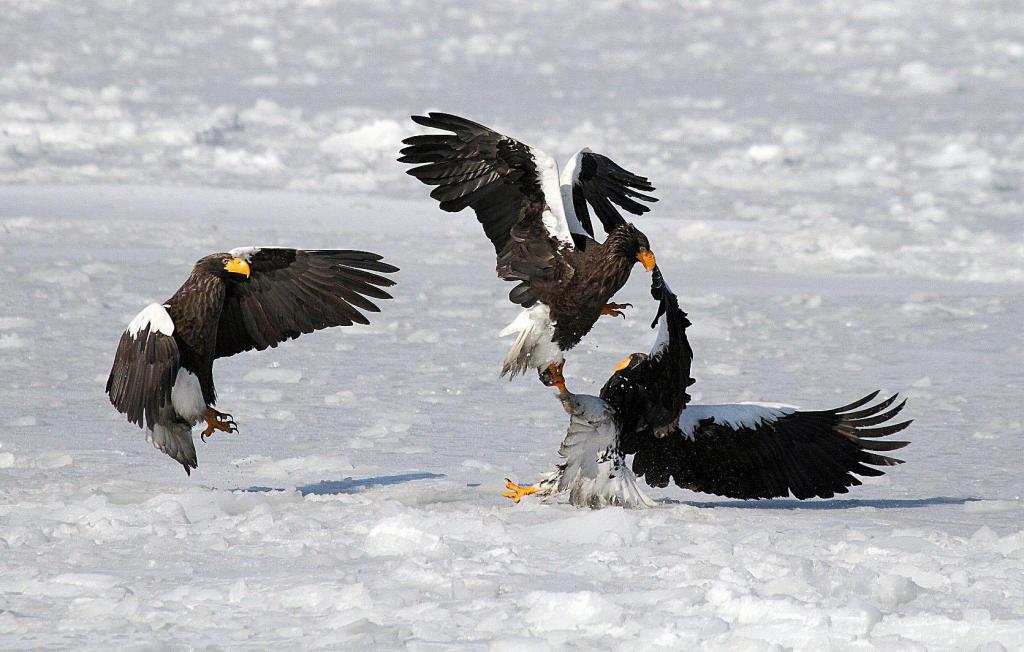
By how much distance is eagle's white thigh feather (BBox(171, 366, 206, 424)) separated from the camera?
15.4 feet

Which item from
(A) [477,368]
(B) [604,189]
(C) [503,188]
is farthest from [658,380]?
(A) [477,368]

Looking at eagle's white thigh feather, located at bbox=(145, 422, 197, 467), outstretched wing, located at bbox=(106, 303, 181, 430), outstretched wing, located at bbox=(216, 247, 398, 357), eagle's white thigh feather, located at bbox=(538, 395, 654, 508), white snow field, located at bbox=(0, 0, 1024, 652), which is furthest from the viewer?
outstretched wing, located at bbox=(216, 247, 398, 357)

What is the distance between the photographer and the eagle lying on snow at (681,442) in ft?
14.5

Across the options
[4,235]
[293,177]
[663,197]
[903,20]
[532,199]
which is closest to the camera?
[532,199]

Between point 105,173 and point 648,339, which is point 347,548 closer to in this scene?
point 648,339

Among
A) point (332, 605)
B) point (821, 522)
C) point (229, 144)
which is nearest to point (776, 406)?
point (821, 522)

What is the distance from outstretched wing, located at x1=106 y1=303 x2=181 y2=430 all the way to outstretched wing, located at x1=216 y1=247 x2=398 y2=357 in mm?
508

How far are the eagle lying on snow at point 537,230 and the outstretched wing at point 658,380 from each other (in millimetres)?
265

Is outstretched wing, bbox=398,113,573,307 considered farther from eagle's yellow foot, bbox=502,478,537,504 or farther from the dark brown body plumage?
eagle's yellow foot, bbox=502,478,537,504

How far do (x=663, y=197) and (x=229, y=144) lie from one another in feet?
18.4

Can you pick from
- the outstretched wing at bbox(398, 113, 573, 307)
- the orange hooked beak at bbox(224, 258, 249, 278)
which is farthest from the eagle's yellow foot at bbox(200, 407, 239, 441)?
the outstretched wing at bbox(398, 113, 573, 307)

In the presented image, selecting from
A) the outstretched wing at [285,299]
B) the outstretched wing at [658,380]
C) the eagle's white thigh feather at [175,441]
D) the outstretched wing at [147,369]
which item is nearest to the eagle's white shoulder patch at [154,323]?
the outstretched wing at [147,369]

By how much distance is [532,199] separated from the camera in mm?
5266

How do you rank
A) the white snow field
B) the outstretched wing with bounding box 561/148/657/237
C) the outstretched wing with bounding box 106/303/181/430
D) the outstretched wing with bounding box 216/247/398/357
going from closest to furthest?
the white snow field, the outstretched wing with bounding box 106/303/181/430, the outstretched wing with bounding box 216/247/398/357, the outstretched wing with bounding box 561/148/657/237
